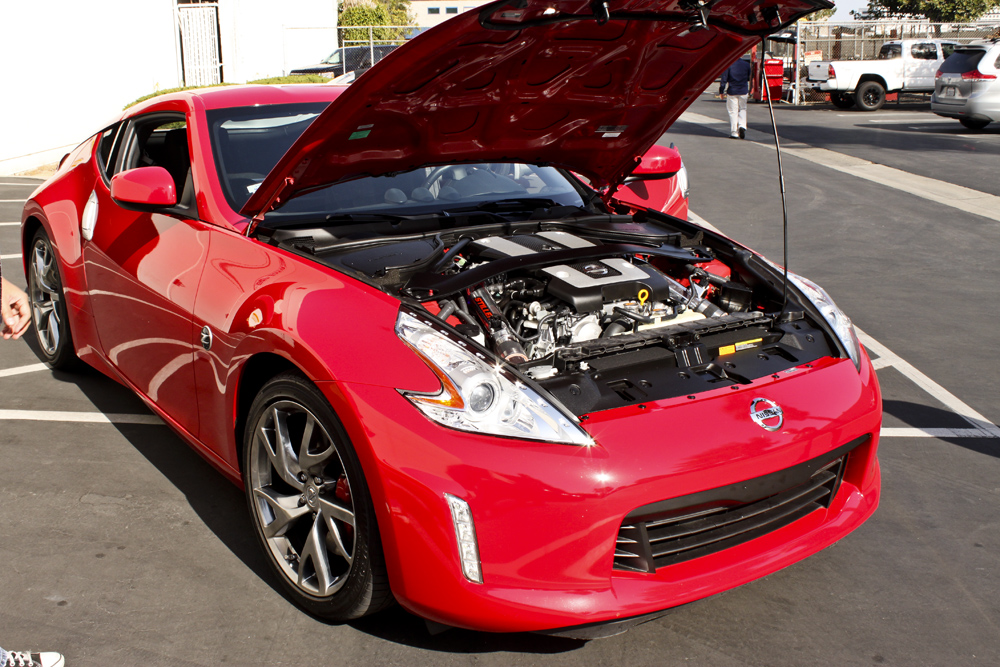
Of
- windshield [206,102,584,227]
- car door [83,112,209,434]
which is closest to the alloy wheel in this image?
car door [83,112,209,434]

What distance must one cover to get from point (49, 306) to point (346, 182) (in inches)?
96.8

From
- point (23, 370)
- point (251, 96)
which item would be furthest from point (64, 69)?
point (251, 96)

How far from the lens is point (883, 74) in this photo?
24875 mm

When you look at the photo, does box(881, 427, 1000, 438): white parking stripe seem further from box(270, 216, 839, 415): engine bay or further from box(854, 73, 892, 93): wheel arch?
box(854, 73, 892, 93): wheel arch

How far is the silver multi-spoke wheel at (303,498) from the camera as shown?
283cm

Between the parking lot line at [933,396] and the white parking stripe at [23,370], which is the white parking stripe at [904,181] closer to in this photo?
the parking lot line at [933,396]

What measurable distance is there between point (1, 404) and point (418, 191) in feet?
8.73

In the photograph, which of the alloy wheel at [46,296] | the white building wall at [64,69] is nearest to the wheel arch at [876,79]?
the white building wall at [64,69]

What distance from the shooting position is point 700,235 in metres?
4.09

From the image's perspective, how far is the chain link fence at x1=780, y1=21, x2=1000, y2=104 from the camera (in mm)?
28219

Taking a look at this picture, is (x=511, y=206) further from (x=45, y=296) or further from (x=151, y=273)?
(x=45, y=296)

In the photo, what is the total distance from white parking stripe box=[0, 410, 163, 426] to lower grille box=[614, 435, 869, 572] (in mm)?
2941

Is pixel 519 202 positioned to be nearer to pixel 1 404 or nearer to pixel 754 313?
pixel 754 313

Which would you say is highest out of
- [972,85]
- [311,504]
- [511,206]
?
[972,85]
